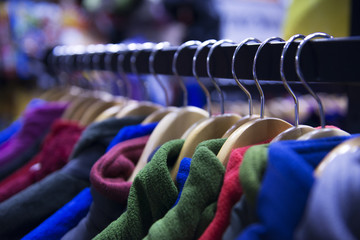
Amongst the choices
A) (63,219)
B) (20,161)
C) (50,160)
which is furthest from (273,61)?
(20,161)

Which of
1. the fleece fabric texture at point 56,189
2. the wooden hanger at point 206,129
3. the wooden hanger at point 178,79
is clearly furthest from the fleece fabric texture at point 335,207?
the fleece fabric texture at point 56,189

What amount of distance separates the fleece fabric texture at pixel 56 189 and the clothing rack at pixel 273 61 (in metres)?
0.15

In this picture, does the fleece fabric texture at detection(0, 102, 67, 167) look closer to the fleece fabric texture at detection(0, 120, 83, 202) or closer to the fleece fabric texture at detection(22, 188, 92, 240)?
the fleece fabric texture at detection(0, 120, 83, 202)

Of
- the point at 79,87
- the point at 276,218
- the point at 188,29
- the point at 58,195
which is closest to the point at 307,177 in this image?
the point at 276,218

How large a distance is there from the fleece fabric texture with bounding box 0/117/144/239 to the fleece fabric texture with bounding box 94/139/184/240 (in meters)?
0.21

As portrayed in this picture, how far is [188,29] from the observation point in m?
1.87

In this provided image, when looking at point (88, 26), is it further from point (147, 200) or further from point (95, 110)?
point (147, 200)

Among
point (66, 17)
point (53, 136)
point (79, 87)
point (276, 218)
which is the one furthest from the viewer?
point (66, 17)

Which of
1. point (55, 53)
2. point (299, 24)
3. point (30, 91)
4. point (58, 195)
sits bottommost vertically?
point (30, 91)

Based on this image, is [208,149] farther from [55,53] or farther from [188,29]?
[188,29]

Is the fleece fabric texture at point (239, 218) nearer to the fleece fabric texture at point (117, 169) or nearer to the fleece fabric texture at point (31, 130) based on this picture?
the fleece fabric texture at point (117, 169)

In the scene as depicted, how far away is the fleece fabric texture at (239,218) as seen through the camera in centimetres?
39

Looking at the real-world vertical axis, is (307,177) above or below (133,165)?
above

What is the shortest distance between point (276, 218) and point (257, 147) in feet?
0.28
